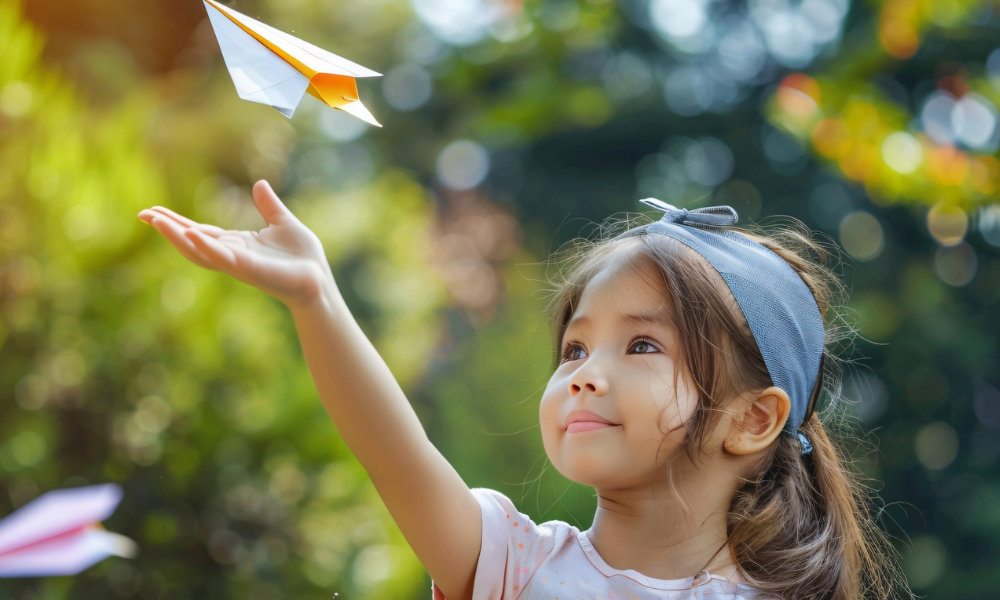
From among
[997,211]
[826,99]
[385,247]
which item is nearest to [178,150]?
[385,247]

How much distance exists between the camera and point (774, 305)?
64cm

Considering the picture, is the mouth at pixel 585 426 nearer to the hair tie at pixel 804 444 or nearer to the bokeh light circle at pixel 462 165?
the hair tie at pixel 804 444

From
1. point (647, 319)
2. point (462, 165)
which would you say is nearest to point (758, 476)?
point (647, 319)

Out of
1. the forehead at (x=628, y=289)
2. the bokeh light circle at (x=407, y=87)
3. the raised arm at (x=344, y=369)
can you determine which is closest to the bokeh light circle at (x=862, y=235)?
the bokeh light circle at (x=407, y=87)

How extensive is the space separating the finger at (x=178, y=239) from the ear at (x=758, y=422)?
1.19 feet

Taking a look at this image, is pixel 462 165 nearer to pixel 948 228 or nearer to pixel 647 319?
pixel 948 228

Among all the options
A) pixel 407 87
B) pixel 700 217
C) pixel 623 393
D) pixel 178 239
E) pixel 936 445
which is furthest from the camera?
pixel 407 87

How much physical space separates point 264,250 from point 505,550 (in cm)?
25

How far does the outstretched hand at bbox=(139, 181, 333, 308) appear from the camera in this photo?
0.46 m

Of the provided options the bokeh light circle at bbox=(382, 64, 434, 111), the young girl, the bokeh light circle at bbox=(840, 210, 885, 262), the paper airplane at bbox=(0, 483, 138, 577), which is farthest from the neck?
the bokeh light circle at bbox=(382, 64, 434, 111)

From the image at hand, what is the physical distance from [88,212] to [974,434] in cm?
120

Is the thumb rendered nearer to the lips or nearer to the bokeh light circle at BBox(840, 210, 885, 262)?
the lips

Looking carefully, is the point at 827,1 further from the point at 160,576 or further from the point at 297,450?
the point at 160,576

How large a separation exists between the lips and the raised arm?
3.3 inches
